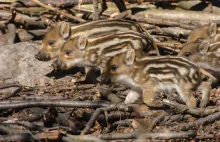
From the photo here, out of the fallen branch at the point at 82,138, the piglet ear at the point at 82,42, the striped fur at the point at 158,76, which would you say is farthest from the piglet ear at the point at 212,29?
the fallen branch at the point at 82,138

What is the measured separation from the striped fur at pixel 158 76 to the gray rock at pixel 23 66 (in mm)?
1135

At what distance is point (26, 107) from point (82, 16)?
3082mm

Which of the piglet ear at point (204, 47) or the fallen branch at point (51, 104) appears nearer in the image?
the fallen branch at point (51, 104)

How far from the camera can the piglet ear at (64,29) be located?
8375 mm

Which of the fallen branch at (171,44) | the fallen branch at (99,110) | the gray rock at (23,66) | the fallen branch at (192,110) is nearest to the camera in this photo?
the fallen branch at (99,110)

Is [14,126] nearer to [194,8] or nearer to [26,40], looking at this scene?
[26,40]

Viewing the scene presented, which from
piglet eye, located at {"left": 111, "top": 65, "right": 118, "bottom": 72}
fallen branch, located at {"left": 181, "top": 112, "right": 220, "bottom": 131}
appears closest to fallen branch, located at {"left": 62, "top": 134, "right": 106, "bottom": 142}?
fallen branch, located at {"left": 181, "top": 112, "right": 220, "bottom": 131}

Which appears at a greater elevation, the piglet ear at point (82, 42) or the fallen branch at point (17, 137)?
the piglet ear at point (82, 42)

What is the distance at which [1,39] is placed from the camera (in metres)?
9.27

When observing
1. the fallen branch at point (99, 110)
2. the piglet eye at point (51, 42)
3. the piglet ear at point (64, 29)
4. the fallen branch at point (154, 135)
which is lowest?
the fallen branch at point (154, 135)

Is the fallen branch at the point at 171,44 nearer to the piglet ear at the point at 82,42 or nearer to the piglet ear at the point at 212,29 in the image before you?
the piglet ear at the point at 212,29

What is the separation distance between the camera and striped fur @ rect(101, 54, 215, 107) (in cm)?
686

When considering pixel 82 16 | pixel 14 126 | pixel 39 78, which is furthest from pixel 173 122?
pixel 82 16

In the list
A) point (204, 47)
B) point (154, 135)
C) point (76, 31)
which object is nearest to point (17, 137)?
point (154, 135)
